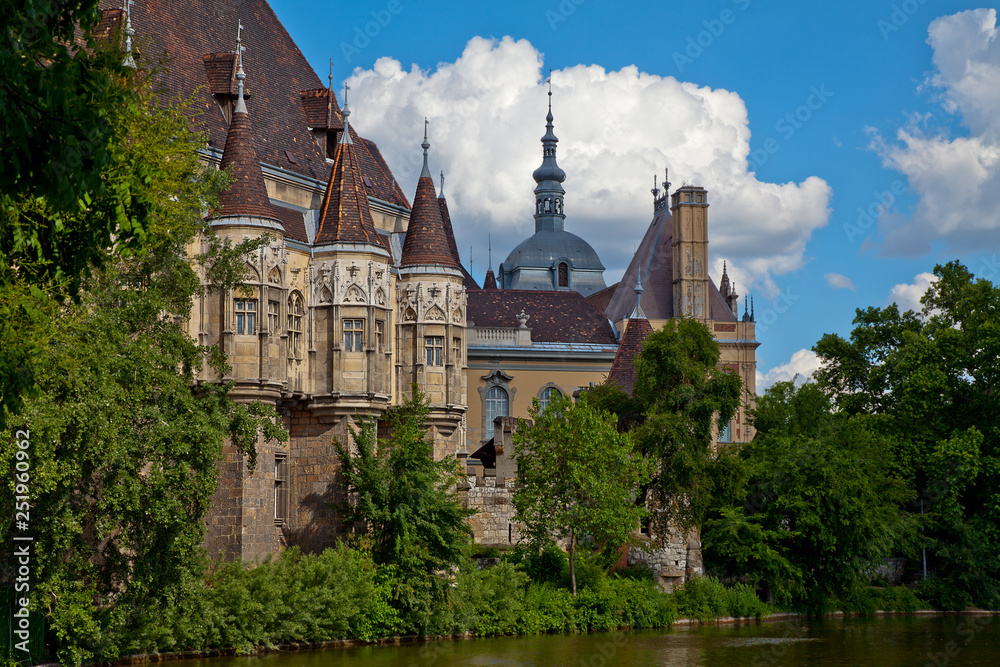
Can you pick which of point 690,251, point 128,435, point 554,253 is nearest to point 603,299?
point 690,251

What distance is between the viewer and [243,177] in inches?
1430

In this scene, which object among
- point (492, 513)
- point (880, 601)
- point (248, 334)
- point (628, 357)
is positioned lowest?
point (880, 601)

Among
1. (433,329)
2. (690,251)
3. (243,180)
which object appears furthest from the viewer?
(690,251)

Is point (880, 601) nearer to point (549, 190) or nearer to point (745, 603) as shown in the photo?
point (745, 603)

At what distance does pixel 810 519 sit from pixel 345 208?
19.9 meters

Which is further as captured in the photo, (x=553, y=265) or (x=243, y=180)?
(x=553, y=265)

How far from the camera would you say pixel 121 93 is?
569 inches

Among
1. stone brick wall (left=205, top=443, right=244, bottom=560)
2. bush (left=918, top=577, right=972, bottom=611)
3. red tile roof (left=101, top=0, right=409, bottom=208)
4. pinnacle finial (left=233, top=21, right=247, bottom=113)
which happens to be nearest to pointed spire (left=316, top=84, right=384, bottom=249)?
red tile roof (left=101, top=0, right=409, bottom=208)

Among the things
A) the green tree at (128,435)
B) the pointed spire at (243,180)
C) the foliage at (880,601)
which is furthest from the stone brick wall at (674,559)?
the green tree at (128,435)

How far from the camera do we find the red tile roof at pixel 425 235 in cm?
4188

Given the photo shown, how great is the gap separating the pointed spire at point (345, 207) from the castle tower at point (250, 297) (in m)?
2.57

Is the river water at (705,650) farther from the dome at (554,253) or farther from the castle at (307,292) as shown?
the dome at (554,253)

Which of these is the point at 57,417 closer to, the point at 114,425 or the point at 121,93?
the point at 114,425

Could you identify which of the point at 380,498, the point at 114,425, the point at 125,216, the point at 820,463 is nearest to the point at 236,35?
the point at 380,498
